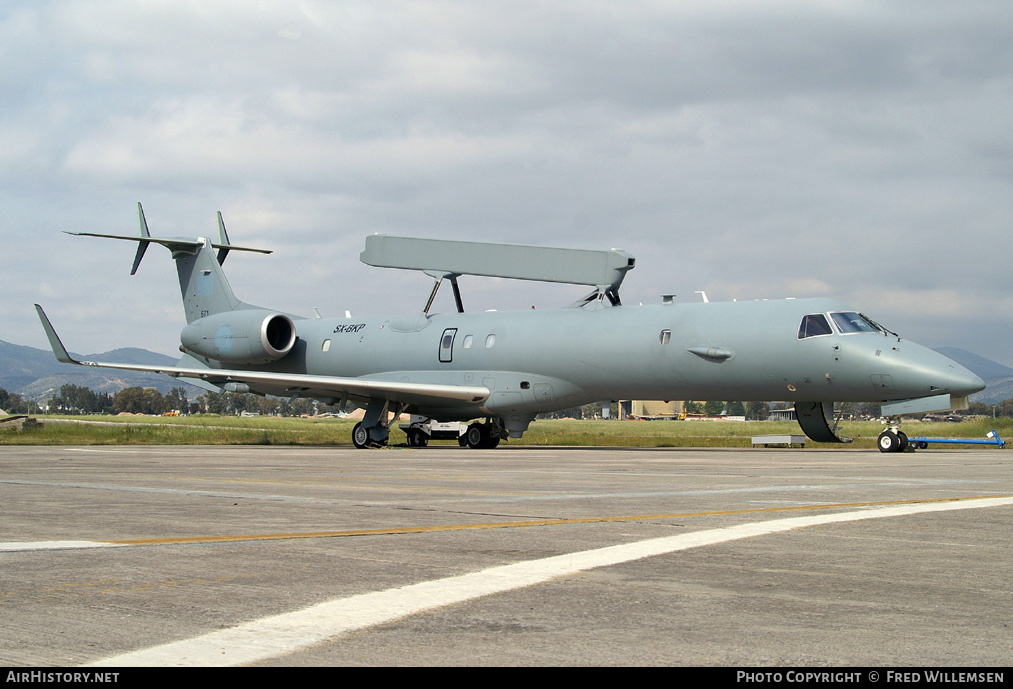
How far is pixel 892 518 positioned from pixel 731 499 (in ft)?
7.21

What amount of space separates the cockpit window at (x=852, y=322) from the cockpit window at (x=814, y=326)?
251 millimetres

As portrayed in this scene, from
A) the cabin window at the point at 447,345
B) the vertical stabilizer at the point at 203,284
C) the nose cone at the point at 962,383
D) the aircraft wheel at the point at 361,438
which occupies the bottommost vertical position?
the aircraft wheel at the point at 361,438

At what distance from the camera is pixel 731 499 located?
10508mm

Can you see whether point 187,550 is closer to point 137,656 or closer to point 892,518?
point 137,656

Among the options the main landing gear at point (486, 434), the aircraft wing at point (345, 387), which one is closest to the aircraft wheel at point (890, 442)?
the aircraft wing at point (345, 387)

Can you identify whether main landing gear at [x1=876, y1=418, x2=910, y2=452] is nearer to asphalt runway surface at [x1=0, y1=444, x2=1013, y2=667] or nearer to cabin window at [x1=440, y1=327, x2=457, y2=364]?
cabin window at [x1=440, y1=327, x2=457, y2=364]

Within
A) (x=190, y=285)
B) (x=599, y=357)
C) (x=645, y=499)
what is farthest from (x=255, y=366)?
(x=645, y=499)

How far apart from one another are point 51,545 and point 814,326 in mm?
20472

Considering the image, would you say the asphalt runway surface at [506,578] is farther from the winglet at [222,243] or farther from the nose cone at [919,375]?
the winglet at [222,243]

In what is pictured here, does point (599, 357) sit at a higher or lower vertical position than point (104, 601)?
higher

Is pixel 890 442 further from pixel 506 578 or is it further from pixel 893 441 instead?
pixel 506 578

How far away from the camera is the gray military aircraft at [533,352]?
24188 millimetres

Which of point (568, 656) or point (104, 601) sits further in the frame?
point (104, 601)

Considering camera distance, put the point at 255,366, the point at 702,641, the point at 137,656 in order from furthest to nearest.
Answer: the point at 255,366 → the point at 702,641 → the point at 137,656
